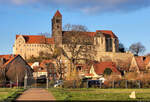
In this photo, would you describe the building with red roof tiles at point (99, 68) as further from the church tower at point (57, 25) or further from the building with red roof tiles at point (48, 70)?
the church tower at point (57, 25)

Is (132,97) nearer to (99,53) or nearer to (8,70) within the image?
(8,70)


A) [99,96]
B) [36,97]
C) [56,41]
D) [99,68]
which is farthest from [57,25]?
[36,97]

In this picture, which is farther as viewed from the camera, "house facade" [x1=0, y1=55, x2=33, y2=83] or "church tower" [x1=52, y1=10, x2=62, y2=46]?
"church tower" [x1=52, y1=10, x2=62, y2=46]

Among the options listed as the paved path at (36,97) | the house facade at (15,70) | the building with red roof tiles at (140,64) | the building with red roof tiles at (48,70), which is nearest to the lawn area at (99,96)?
the paved path at (36,97)

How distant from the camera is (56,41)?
5320 inches

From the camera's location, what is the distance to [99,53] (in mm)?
144375

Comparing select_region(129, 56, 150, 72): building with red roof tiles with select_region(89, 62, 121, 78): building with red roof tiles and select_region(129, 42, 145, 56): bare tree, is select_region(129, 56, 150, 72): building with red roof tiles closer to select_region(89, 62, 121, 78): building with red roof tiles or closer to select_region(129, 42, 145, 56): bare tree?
select_region(89, 62, 121, 78): building with red roof tiles

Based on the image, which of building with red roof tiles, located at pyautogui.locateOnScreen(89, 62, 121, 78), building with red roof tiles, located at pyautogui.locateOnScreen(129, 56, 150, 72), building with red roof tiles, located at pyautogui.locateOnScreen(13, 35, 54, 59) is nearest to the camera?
building with red roof tiles, located at pyautogui.locateOnScreen(89, 62, 121, 78)

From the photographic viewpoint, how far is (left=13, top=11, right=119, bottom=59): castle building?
140000 millimetres

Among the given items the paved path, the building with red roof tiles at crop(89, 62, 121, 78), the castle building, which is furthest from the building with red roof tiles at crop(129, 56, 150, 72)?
the castle building

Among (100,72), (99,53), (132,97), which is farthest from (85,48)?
(99,53)

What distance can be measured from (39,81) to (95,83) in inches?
593

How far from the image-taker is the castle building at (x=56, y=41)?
14000 centimetres

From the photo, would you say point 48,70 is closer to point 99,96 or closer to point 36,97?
point 99,96
